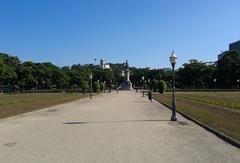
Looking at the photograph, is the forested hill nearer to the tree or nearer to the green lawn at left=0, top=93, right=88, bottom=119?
the tree

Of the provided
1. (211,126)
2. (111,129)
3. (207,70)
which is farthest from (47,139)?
(207,70)

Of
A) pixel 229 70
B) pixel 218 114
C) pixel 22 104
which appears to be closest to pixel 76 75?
pixel 229 70

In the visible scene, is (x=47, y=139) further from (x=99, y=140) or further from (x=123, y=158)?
(x=123, y=158)

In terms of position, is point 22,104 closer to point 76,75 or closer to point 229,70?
point 229,70

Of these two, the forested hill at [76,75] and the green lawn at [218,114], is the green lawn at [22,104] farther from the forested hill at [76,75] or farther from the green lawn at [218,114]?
the forested hill at [76,75]

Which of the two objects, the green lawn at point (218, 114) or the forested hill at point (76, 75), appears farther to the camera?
the forested hill at point (76, 75)

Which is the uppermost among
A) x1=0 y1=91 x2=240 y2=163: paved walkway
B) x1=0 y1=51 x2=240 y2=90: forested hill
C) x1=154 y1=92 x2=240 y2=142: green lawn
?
x1=0 y1=51 x2=240 y2=90: forested hill

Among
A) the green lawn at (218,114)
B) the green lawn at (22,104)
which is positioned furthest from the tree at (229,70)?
the green lawn at (218,114)

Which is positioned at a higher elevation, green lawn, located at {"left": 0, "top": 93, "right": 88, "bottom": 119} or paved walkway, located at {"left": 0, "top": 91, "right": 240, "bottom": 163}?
green lawn, located at {"left": 0, "top": 93, "right": 88, "bottom": 119}

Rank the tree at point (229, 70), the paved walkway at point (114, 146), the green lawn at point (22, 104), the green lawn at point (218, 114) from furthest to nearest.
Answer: the tree at point (229, 70) < the green lawn at point (22, 104) < the green lawn at point (218, 114) < the paved walkway at point (114, 146)

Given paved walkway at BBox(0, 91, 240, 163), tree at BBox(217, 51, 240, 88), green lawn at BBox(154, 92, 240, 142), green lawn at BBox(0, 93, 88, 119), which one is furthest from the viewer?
tree at BBox(217, 51, 240, 88)

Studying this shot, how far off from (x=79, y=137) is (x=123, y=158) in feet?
17.0

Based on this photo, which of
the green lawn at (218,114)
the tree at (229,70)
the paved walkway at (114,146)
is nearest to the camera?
the paved walkway at (114,146)

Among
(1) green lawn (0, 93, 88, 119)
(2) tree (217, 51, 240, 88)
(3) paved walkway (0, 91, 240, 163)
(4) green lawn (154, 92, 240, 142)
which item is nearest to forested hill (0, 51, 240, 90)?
(2) tree (217, 51, 240, 88)
